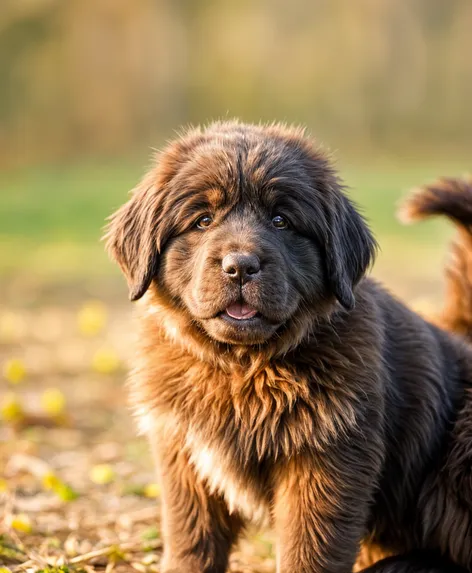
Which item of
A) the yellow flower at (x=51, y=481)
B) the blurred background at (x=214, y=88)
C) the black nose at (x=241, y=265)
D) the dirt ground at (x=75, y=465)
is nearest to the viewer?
the black nose at (x=241, y=265)

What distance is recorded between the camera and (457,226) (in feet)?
14.8

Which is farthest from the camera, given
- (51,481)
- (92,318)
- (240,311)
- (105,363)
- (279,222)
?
(92,318)

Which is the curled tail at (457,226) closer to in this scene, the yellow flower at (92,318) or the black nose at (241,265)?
the black nose at (241,265)

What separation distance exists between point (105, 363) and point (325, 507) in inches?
155

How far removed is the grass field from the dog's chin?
2.58 ft

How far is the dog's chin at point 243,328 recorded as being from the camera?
329 cm

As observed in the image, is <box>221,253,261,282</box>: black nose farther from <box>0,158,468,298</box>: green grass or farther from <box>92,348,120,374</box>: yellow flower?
<box>0,158,468,298</box>: green grass

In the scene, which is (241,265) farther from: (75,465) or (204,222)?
(75,465)

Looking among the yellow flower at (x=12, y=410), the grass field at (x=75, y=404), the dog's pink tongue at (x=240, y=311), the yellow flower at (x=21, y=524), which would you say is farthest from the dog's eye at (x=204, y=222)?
the yellow flower at (x=12, y=410)

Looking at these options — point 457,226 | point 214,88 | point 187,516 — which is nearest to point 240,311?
point 187,516

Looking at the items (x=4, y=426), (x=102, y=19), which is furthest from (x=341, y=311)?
(x=102, y=19)

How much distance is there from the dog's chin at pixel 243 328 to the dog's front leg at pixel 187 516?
0.56m

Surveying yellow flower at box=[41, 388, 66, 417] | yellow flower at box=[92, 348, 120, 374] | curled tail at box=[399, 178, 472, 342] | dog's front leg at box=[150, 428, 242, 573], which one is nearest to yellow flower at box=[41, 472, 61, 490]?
yellow flower at box=[41, 388, 66, 417]

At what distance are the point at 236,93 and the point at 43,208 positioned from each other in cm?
960
